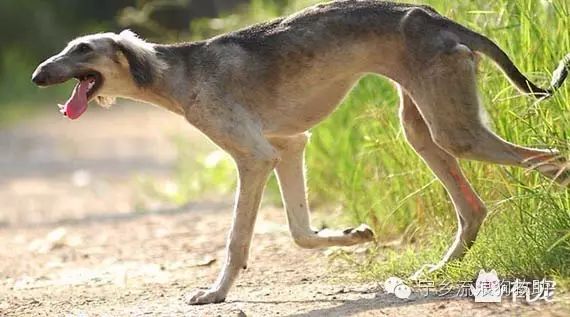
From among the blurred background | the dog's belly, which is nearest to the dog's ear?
the dog's belly

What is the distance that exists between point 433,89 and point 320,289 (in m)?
1.19

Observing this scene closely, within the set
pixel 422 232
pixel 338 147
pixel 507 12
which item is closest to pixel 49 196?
pixel 338 147

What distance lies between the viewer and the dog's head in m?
6.32

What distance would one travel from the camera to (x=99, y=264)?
27.0 ft

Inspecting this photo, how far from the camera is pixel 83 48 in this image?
21.0 ft

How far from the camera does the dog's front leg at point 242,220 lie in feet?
20.5

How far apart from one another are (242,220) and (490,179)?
1365 millimetres

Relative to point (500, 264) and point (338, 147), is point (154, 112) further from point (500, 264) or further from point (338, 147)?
point (500, 264)

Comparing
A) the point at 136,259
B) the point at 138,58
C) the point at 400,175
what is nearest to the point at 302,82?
the point at 138,58

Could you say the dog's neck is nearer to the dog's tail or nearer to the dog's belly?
the dog's belly

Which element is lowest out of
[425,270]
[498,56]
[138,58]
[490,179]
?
[425,270]

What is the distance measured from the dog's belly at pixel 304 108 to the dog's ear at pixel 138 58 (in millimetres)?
643

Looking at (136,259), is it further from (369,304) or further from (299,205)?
(369,304)

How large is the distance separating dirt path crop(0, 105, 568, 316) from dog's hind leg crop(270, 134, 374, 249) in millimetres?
203
